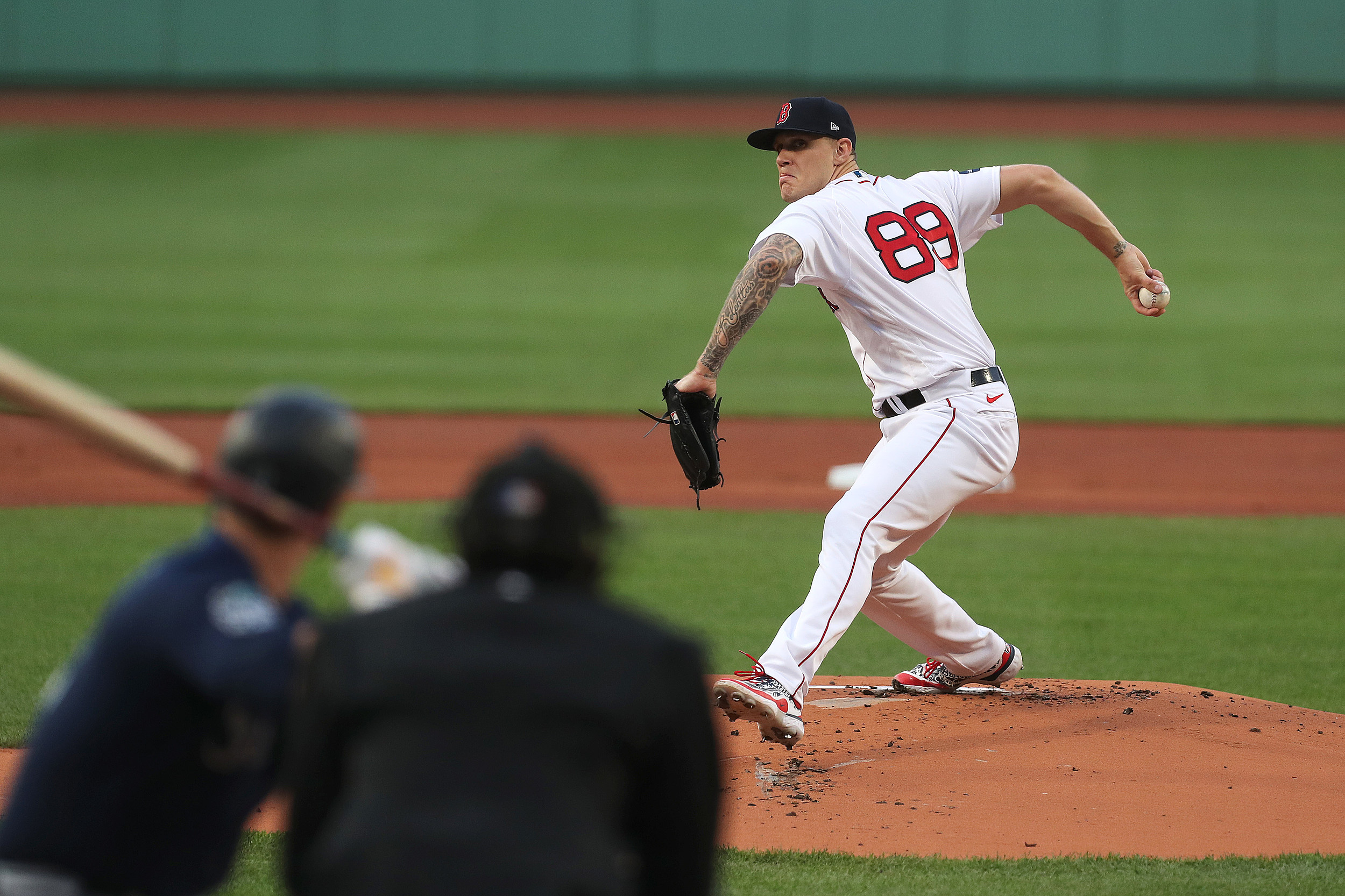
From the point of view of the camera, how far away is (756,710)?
453cm

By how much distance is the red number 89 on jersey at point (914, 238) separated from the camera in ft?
17.1

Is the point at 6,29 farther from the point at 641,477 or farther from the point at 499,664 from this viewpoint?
the point at 499,664

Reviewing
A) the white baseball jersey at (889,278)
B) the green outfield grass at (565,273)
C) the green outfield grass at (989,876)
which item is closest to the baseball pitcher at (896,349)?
the white baseball jersey at (889,278)

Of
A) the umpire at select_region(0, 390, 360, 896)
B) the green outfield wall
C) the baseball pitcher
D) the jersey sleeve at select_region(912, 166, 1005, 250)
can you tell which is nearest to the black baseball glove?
the baseball pitcher

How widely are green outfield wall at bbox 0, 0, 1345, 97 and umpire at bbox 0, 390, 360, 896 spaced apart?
983 inches

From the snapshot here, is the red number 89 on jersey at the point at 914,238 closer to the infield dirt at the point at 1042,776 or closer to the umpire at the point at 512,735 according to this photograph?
the infield dirt at the point at 1042,776

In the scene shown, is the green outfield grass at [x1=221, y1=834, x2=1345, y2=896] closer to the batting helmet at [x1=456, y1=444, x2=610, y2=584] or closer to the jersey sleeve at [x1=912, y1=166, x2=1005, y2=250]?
the batting helmet at [x1=456, y1=444, x2=610, y2=584]

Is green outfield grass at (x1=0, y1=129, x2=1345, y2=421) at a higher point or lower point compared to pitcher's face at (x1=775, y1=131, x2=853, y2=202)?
lower

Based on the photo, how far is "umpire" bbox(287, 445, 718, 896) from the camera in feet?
6.17

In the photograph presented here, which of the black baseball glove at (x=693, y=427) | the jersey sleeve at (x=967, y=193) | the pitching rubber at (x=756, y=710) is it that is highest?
the jersey sleeve at (x=967, y=193)

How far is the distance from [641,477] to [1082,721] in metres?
5.12

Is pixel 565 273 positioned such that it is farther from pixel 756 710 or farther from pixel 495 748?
pixel 495 748

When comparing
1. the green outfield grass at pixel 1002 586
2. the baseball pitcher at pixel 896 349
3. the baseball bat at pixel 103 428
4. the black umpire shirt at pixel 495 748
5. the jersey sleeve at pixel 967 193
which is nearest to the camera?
the black umpire shirt at pixel 495 748

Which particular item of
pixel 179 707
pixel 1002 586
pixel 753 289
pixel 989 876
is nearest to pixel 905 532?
pixel 753 289
